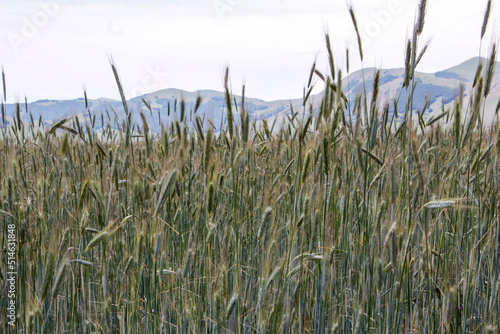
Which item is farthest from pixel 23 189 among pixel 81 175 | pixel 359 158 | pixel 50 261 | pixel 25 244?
pixel 359 158

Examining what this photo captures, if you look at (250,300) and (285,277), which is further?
(250,300)

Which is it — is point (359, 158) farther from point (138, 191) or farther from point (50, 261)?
point (50, 261)

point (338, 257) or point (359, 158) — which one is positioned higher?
point (359, 158)

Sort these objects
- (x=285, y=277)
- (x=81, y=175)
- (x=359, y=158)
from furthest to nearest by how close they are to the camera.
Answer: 1. (x=81, y=175)
2. (x=359, y=158)
3. (x=285, y=277)

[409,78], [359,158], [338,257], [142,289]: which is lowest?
[142,289]

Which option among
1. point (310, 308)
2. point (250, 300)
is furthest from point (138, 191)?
point (310, 308)

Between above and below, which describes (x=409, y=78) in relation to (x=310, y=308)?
above

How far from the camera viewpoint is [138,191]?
1654 mm

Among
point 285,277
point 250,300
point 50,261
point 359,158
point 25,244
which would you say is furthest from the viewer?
point 250,300

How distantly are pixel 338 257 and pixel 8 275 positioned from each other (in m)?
1.49

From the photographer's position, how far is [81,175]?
2584 millimetres

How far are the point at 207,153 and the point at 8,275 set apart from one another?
115cm

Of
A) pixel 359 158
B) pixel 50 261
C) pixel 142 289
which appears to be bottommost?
pixel 142 289

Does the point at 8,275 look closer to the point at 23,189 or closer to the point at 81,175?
the point at 23,189
